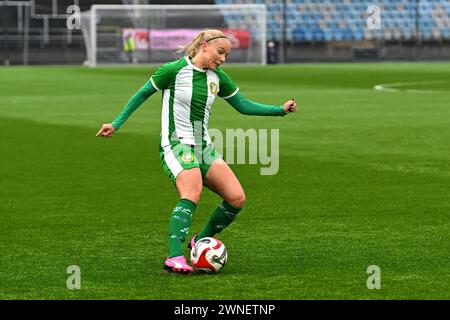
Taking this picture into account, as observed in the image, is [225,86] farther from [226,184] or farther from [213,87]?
[226,184]

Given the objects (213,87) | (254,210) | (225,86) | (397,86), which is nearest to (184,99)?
(213,87)

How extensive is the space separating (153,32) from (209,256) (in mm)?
48250

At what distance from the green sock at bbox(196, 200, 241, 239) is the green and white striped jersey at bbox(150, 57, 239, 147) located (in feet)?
1.62

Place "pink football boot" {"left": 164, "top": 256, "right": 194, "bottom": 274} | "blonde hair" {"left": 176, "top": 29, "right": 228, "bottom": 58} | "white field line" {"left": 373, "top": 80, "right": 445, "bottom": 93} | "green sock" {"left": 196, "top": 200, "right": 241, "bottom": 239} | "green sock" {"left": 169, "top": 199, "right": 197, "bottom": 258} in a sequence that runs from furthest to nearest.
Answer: "white field line" {"left": 373, "top": 80, "right": 445, "bottom": 93}, "green sock" {"left": 196, "top": 200, "right": 241, "bottom": 239}, "blonde hair" {"left": 176, "top": 29, "right": 228, "bottom": 58}, "green sock" {"left": 169, "top": 199, "right": 197, "bottom": 258}, "pink football boot" {"left": 164, "top": 256, "right": 194, "bottom": 274}

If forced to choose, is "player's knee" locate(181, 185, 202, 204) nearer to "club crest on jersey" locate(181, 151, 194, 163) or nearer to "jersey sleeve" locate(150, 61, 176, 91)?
"club crest on jersey" locate(181, 151, 194, 163)

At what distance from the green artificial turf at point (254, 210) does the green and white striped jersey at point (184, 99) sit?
0.95 m

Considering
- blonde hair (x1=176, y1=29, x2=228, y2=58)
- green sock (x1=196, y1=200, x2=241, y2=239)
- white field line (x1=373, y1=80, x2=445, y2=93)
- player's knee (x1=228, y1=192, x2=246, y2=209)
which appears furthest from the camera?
white field line (x1=373, y1=80, x2=445, y2=93)

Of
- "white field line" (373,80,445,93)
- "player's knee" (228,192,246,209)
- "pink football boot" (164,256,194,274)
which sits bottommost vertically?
"white field line" (373,80,445,93)

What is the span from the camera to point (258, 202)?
12633 mm

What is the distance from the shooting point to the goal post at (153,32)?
184 ft

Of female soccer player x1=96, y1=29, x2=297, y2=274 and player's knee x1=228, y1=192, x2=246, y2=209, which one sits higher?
female soccer player x1=96, y1=29, x2=297, y2=274

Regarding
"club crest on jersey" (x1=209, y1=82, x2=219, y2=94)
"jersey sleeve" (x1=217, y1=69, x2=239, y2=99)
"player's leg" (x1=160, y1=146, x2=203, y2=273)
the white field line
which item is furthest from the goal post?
"player's leg" (x1=160, y1=146, x2=203, y2=273)

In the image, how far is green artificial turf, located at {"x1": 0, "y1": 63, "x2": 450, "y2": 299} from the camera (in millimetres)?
8250

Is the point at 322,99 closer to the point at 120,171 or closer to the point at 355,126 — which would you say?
the point at 355,126
